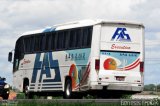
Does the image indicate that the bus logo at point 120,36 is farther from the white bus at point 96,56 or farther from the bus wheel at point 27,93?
the bus wheel at point 27,93

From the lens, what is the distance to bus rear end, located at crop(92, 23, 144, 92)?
26.7 meters

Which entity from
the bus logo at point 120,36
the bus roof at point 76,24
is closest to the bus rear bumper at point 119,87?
the bus logo at point 120,36

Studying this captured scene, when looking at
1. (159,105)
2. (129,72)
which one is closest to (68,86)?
(129,72)

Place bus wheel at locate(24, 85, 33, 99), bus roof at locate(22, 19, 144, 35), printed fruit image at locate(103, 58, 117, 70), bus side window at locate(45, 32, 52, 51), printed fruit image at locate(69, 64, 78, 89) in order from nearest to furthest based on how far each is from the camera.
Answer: printed fruit image at locate(103, 58, 117, 70) → bus roof at locate(22, 19, 144, 35) → printed fruit image at locate(69, 64, 78, 89) → bus side window at locate(45, 32, 52, 51) → bus wheel at locate(24, 85, 33, 99)

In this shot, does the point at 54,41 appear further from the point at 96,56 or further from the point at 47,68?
the point at 96,56

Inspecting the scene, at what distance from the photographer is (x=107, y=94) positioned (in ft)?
92.8

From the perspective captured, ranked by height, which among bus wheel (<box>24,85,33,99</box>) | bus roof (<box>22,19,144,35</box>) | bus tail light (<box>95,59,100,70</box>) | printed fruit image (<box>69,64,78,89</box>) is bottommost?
bus wheel (<box>24,85,33,99</box>)

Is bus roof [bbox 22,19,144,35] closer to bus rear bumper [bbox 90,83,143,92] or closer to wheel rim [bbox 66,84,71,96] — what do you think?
bus rear bumper [bbox 90,83,143,92]

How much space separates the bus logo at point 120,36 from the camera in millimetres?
26844

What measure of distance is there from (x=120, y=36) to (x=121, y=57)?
94 centimetres

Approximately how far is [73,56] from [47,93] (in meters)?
4.50

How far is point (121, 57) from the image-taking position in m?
26.9

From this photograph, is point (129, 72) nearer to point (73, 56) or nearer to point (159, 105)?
point (73, 56)

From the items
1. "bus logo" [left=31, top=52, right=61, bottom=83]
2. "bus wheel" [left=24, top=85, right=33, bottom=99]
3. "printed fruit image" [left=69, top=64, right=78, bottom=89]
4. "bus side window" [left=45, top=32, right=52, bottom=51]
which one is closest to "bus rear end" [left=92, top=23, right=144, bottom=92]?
"printed fruit image" [left=69, top=64, right=78, bottom=89]
